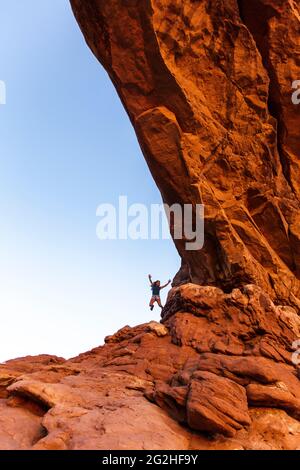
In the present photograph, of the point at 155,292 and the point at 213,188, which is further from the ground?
the point at 213,188

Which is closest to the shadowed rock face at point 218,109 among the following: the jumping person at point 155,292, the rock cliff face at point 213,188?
the rock cliff face at point 213,188

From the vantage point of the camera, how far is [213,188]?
71.4 ft

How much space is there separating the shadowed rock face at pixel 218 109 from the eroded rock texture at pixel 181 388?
2966mm

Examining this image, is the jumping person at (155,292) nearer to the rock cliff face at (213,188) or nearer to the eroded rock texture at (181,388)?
the rock cliff face at (213,188)

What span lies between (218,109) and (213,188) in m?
4.32

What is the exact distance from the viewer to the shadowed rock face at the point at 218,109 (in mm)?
20547

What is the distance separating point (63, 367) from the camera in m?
17.5

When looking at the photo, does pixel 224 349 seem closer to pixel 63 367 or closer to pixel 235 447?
pixel 235 447

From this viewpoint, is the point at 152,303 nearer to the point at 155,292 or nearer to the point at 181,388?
the point at 155,292

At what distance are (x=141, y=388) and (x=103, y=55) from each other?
16.4 m

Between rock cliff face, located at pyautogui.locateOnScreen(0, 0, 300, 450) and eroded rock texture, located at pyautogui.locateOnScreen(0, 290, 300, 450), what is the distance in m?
0.07

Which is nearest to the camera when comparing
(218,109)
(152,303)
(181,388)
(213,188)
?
(181,388)

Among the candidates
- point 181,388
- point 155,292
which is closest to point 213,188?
point 155,292

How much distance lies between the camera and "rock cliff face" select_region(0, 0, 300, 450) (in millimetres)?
15062
